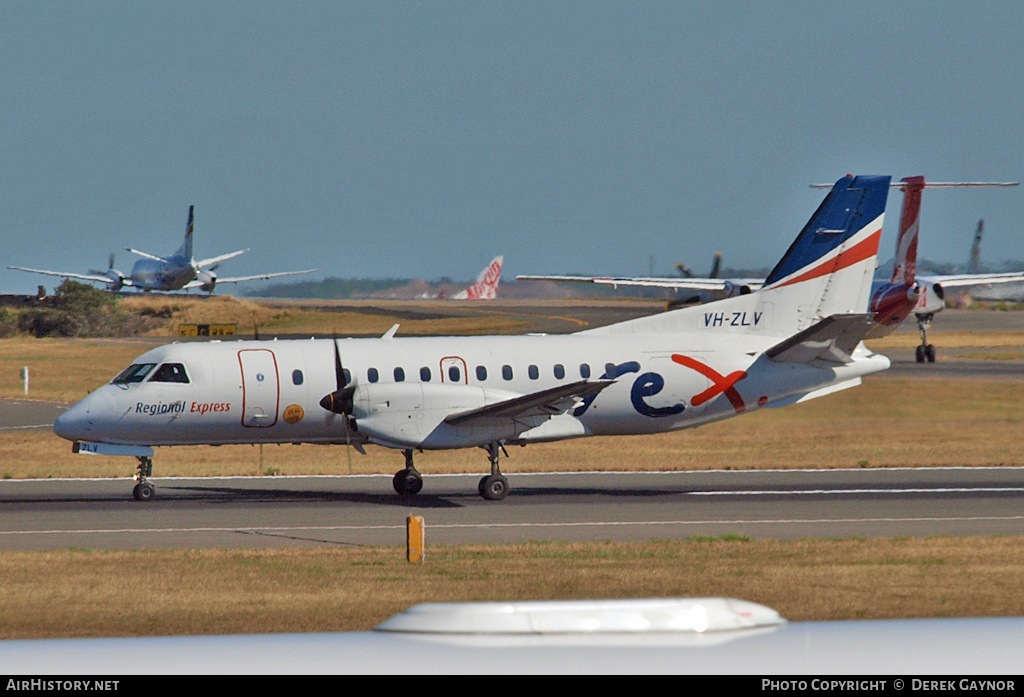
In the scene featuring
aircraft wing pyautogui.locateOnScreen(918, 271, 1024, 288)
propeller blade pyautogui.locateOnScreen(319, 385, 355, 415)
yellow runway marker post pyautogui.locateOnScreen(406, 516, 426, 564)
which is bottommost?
yellow runway marker post pyautogui.locateOnScreen(406, 516, 426, 564)

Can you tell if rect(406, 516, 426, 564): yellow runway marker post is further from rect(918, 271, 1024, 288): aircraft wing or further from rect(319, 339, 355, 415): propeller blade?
rect(918, 271, 1024, 288): aircraft wing

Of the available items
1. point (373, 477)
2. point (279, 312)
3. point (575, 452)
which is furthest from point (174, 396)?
point (279, 312)

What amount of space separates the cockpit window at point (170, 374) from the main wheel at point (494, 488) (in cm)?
636

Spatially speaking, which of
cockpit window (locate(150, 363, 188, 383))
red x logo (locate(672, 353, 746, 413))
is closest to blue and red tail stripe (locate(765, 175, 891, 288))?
red x logo (locate(672, 353, 746, 413))

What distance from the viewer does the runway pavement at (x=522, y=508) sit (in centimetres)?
2064

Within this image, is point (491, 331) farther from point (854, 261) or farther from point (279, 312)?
point (854, 261)

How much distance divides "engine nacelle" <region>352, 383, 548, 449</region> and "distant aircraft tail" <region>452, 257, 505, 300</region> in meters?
131

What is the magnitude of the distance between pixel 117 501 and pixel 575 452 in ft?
45.6

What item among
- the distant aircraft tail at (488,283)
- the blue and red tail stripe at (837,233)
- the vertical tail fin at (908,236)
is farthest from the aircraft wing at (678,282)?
the distant aircraft tail at (488,283)

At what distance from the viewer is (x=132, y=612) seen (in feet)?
47.8

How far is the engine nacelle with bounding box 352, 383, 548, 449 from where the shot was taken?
80.4 feet

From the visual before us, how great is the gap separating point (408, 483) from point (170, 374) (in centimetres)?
528

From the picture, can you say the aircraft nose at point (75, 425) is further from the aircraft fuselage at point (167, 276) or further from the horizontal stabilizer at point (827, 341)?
the aircraft fuselage at point (167, 276)

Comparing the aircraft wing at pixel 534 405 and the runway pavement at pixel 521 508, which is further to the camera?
the aircraft wing at pixel 534 405
